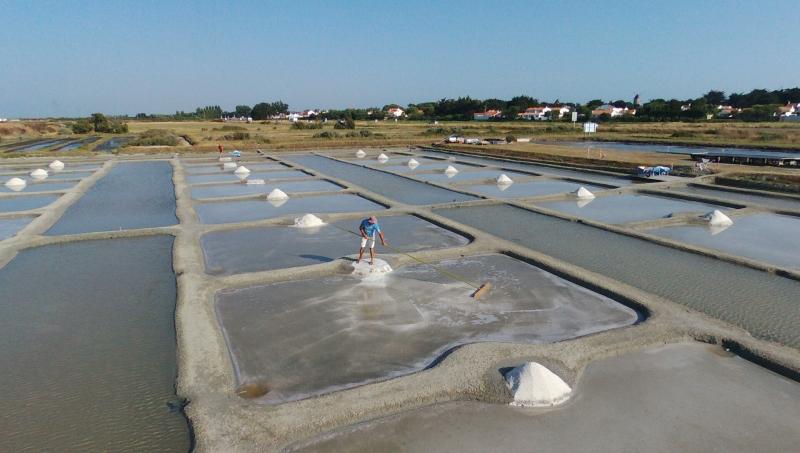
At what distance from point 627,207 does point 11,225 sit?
16705 millimetres

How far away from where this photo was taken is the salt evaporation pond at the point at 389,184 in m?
16.5

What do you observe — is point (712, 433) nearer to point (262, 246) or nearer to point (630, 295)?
point (630, 295)

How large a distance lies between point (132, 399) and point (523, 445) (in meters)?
3.90

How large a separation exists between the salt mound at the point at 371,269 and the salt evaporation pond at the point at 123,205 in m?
6.68

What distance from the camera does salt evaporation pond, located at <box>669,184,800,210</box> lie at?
14.6 m

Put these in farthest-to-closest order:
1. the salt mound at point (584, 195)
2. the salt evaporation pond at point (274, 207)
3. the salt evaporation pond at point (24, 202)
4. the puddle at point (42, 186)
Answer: the puddle at point (42, 186) < the salt mound at point (584, 195) < the salt evaporation pond at point (24, 202) < the salt evaporation pond at point (274, 207)

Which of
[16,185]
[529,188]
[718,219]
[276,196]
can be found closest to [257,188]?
[276,196]

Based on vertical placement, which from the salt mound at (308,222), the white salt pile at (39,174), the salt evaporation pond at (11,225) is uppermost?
the white salt pile at (39,174)

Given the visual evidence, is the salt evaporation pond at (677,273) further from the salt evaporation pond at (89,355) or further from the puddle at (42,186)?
the puddle at (42,186)

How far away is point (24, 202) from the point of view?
16.1 meters

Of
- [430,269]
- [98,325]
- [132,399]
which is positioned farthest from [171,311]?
[430,269]

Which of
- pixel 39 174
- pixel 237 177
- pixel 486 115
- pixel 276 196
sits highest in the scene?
pixel 486 115

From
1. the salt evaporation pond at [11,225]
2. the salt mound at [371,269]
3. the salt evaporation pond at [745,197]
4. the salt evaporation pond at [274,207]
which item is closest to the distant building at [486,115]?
the salt evaporation pond at [745,197]

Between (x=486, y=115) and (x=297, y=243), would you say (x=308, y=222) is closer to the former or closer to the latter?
(x=297, y=243)
